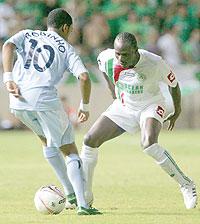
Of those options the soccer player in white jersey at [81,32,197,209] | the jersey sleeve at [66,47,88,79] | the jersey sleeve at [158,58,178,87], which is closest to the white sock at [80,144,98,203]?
the soccer player in white jersey at [81,32,197,209]

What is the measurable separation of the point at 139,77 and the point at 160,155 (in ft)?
2.97

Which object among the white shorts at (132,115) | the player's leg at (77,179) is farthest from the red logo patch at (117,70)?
the player's leg at (77,179)

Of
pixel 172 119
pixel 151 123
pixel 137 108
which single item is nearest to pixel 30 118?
pixel 151 123

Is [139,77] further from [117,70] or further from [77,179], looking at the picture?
[77,179]

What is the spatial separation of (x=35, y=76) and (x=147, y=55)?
4.64ft

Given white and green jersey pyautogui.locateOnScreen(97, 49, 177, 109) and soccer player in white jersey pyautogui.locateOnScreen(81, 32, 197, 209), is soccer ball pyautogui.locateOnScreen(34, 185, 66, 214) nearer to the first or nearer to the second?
soccer player in white jersey pyautogui.locateOnScreen(81, 32, 197, 209)

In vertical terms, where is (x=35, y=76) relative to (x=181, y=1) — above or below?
above

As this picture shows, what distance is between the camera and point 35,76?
1037 centimetres

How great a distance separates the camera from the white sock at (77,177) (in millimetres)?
10189

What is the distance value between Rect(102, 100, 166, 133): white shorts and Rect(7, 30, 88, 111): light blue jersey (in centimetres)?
120

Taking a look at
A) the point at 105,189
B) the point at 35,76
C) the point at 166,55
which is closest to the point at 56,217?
the point at 35,76

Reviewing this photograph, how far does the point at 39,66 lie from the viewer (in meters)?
10.4

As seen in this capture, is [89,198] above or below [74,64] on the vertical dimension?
below

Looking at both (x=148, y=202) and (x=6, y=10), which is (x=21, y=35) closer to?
(x=148, y=202)
